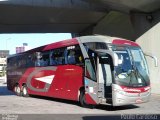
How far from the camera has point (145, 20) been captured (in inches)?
997

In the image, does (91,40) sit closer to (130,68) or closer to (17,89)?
(130,68)

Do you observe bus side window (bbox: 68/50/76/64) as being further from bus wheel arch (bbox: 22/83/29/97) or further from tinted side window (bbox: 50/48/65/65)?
bus wheel arch (bbox: 22/83/29/97)

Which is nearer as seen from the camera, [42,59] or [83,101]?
[83,101]

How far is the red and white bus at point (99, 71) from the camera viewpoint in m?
14.7

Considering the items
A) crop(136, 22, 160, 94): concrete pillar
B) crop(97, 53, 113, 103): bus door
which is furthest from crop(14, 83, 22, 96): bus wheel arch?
crop(97, 53, 113, 103): bus door

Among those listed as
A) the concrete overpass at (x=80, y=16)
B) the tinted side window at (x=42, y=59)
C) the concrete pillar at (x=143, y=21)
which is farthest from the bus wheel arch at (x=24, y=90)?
the concrete pillar at (x=143, y=21)

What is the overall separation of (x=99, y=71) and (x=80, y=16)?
18.0 meters

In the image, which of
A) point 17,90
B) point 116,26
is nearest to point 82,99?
point 17,90

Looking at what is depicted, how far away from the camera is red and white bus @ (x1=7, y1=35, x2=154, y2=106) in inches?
579

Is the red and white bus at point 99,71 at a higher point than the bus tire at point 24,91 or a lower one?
higher

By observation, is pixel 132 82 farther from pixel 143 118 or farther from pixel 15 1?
pixel 15 1

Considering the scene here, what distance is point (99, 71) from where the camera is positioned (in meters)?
15.3

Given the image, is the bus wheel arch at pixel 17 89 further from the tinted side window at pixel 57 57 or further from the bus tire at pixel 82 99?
the bus tire at pixel 82 99

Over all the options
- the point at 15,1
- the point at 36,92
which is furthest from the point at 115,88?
the point at 15,1
